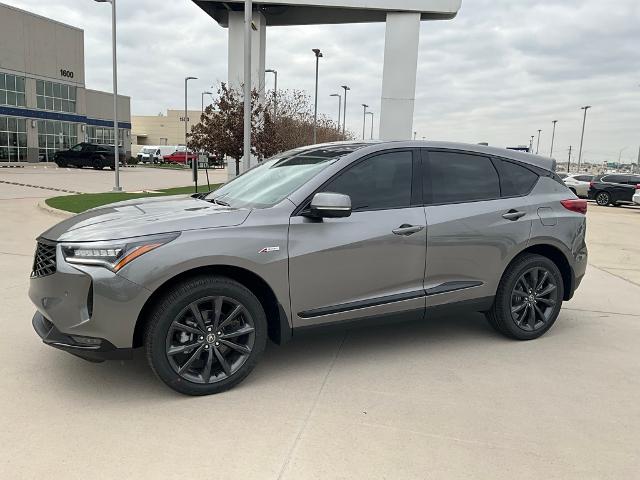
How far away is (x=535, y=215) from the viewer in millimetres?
4621

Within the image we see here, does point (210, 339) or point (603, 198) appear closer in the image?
point (210, 339)

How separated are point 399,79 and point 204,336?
26.1m

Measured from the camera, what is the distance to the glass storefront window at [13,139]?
39750 millimetres

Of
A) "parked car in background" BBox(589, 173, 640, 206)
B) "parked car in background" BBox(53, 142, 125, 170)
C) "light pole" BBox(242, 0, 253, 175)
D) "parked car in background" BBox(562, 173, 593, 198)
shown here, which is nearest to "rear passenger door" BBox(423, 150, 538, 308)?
"light pole" BBox(242, 0, 253, 175)

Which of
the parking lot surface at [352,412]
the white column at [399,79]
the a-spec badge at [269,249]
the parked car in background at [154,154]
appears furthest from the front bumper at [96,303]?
the parked car in background at [154,154]

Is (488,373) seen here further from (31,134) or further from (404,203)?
(31,134)

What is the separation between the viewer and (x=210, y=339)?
3471 millimetres

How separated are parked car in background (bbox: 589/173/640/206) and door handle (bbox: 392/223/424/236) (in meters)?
24.6

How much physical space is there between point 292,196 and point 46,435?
2.13m

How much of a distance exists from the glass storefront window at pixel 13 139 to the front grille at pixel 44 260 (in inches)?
1689

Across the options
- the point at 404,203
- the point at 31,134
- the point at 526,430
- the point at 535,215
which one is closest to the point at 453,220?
the point at 404,203

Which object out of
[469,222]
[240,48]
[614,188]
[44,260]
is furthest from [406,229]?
[240,48]

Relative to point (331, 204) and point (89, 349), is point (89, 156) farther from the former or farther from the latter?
point (331, 204)

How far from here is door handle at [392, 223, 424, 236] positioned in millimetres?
3971
